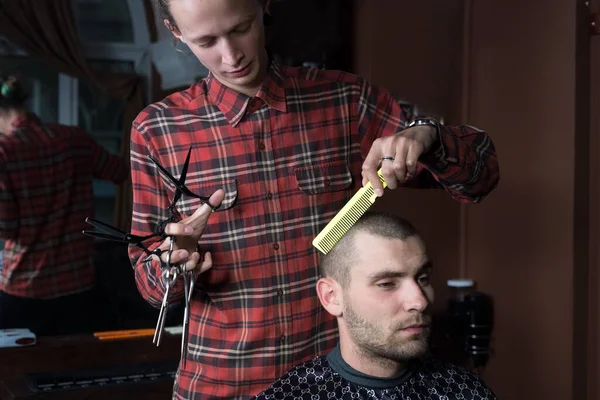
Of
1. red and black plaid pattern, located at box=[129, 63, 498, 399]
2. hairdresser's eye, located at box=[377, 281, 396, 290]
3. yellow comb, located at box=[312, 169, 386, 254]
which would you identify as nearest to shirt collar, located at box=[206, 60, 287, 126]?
red and black plaid pattern, located at box=[129, 63, 498, 399]

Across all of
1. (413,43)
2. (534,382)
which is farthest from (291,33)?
(534,382)

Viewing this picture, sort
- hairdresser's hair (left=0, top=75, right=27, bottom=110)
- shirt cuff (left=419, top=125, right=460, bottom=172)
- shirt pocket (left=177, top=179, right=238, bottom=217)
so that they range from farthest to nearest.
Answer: hairdresser's hair (left=0, top=75, right=27, bottom=110) < shirt pocket (left=177, top=179, right=238, bottom=217) < shirt cuff (left=419, top=125, right=460, bottom=172)

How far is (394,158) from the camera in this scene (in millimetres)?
1604

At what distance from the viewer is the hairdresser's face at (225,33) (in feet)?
5.56

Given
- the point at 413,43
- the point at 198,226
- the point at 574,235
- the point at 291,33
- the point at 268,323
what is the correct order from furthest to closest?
the point at 413,43, the point at 291,33, the point at 574,235, the point at 268,323, the point at 198,226

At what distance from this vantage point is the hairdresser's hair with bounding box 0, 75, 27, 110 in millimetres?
2867

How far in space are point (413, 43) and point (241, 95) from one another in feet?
6.18

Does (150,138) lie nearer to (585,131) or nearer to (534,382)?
(585,131)

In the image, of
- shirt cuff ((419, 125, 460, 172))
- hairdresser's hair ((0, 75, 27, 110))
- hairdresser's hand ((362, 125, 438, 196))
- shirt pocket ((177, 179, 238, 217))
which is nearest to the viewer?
hairdresser's hand ((362, 125, 438, 196))

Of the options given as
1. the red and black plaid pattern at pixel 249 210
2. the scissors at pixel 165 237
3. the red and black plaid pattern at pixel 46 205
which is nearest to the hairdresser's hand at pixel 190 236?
the scissors at pixel 165 237

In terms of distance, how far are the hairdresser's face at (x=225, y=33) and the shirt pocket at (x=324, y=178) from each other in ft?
0.81

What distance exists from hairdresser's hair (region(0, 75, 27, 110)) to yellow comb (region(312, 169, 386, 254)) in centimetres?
158

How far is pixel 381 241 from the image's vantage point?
191cm

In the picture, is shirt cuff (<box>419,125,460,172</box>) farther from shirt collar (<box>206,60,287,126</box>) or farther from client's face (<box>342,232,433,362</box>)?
shirt collar (<box>206,60,287,126</box>)
